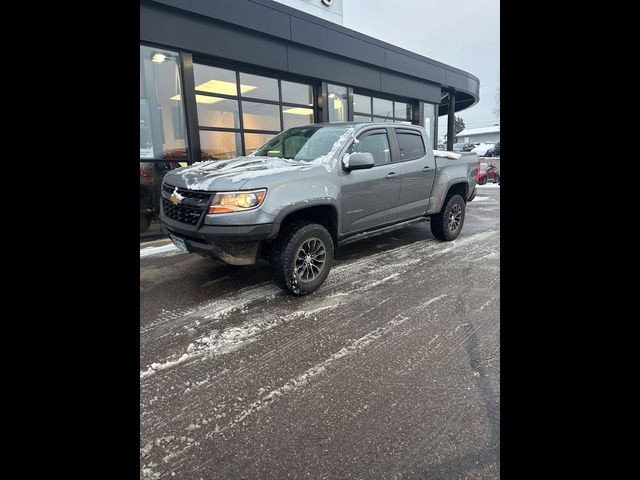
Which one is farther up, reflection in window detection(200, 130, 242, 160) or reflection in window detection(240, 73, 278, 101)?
reflection in window detection(240, 73, 278, 101)

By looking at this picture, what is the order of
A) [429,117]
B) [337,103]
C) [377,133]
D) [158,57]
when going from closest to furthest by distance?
[377,133] → [158,57] → [337,103] → [429,117]

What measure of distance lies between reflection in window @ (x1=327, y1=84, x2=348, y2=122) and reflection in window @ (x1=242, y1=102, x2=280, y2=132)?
186 cm

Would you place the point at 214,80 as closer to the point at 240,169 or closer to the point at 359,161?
the point at 240,169

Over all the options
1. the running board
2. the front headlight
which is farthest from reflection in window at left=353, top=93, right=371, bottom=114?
the front headlight

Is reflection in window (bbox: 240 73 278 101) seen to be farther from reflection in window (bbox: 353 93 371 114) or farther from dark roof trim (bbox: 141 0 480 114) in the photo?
reflection in window (bbox: 353 93 371 114)

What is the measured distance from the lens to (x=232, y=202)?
11.1 feet

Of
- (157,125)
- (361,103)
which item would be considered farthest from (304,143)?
(361,103)

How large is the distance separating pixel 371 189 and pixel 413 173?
1.00m

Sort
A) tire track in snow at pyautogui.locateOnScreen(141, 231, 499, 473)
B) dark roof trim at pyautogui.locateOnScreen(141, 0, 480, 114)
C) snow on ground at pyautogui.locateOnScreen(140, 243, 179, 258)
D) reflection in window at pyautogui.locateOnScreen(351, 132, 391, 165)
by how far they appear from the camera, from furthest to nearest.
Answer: dark roof trim at pyautogui.locateOnScreen(141, 0, 480, 114) < snow on ground at pyautogui.locateOnScreen(140, 243, 179, 258) < reflection in window at pyautogui.locateOnScreen(351, 132, 391, 165) < tire track in snow at pyautogui.locateOnScreen(141, 231, 499, 473)

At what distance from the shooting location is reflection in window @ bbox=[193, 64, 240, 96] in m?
8.14
